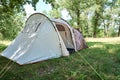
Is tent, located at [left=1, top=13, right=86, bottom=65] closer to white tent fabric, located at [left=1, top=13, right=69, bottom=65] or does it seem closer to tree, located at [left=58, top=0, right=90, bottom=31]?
white tent fabric, located at [left=1, top=13, right=69, bottom=65]

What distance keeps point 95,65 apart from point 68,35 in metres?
3.07

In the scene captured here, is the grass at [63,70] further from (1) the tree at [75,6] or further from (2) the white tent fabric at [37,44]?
(1) the tree at [75,6]

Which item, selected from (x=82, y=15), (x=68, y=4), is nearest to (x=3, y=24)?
(x=68, y=4)

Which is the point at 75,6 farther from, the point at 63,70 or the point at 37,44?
the point at 63,70

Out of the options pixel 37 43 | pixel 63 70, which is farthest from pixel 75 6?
pixel 63 70

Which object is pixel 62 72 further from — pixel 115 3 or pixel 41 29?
pixel 115 3

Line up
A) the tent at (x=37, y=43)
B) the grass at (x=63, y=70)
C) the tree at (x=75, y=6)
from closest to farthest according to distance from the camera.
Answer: the grass at (x=63, y=70), the tent at (x=37, y=43), the tree at (x=75, y=6)

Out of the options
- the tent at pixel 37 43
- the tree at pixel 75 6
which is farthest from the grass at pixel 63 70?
the tree at pixel 75 6

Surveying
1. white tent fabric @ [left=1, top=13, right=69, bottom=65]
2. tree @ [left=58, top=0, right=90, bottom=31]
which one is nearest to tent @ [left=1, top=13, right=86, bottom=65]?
white tent fabric @ [left=1, top=13, right=69, bottom=65]

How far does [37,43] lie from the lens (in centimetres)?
630

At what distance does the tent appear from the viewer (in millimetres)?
6030

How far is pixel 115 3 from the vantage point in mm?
25547

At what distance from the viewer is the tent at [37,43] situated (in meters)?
6.03

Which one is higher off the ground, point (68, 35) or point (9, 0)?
point (9, 0)
